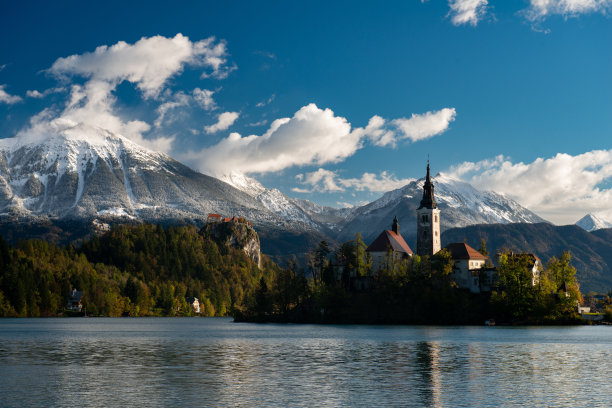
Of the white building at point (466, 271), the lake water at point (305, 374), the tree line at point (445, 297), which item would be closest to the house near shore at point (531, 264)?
the tree line at point (445, 297)

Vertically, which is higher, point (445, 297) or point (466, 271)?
point (466, 271)

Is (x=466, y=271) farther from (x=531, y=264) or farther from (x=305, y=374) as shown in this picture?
(x=305, y=374)

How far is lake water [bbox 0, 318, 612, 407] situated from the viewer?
52.6 metres

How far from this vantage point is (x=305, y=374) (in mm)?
68375

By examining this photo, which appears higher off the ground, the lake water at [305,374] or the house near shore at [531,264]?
the house near shore at [531,264]

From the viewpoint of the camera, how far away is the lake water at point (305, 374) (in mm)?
52594

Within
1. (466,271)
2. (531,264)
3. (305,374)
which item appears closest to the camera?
(305,374)

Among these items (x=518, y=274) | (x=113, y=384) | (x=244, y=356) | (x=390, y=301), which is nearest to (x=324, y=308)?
(x=390, y=301)

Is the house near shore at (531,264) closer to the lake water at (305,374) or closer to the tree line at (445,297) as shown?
the tree line at (445,297)

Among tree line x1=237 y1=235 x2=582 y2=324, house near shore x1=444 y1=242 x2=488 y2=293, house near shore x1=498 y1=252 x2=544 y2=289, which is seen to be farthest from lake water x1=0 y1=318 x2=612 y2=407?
house near shore x1=444 y1=242 x2=488 y2=293

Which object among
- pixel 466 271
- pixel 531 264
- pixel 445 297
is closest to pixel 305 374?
pixel 445 297

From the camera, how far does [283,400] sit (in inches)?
2046

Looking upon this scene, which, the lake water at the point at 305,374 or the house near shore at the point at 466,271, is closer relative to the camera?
the lake water at the point at 305,374

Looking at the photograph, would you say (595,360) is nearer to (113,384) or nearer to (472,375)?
(472,375)
